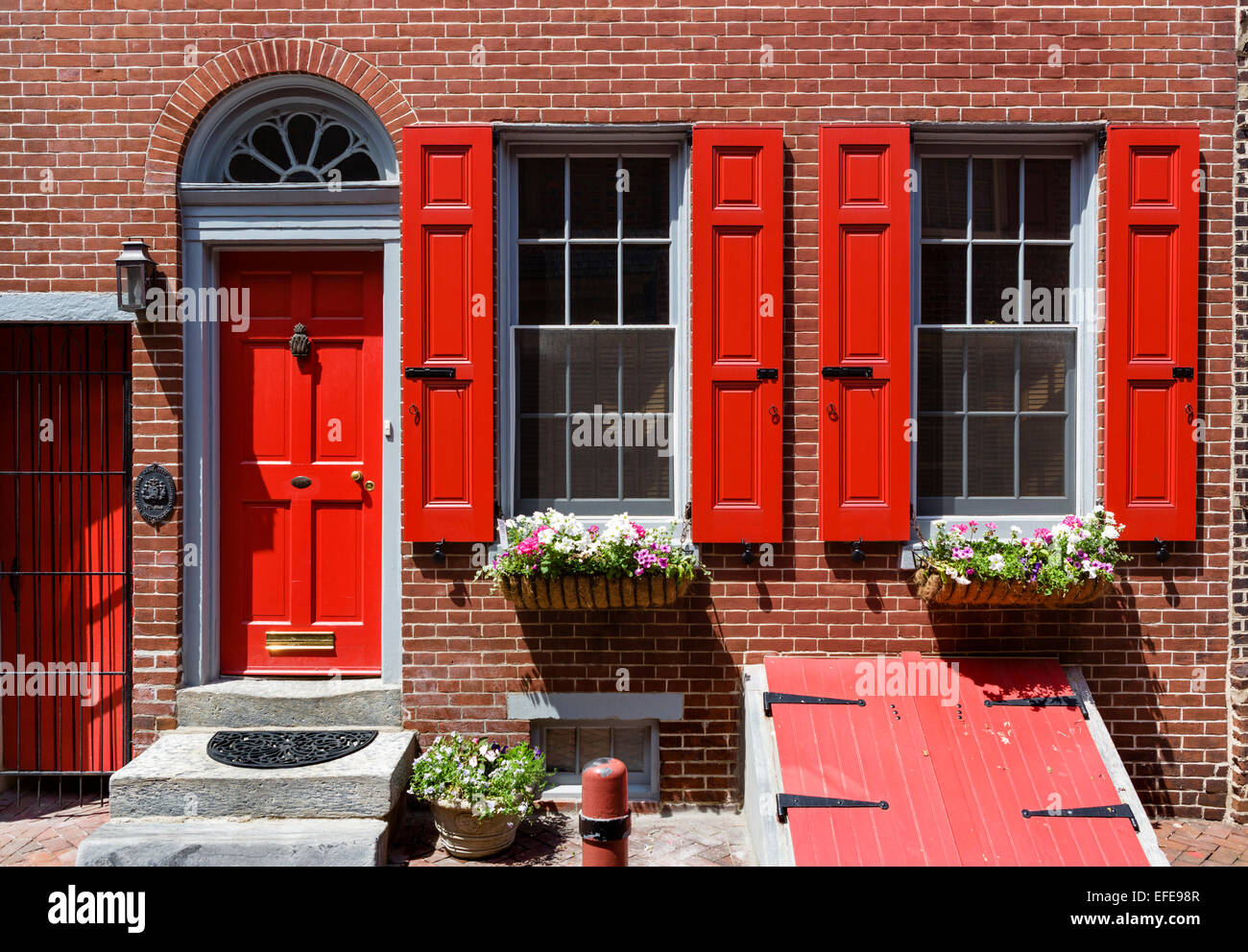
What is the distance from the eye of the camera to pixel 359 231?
15.9 feet

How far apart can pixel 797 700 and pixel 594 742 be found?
3.99 feet

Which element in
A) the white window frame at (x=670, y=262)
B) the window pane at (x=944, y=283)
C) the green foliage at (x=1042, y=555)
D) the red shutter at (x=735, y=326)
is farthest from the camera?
the window pane at (x=944, y=283)

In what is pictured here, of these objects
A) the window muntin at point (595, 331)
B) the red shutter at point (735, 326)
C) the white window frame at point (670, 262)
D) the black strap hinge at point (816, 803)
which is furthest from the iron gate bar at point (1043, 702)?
the window muntin at point (595, 331)

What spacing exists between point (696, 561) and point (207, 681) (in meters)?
2.95

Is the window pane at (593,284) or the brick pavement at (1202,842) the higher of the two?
A: the window pane at (593,284)

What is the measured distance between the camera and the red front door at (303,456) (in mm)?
4938

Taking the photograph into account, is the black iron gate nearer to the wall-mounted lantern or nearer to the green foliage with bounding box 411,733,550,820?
the wall-mounted lantern

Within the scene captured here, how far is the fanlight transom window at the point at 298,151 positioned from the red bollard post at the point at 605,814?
3.65 meters

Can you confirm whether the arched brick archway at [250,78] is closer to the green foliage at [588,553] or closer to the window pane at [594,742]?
the green foliage at [588,553]

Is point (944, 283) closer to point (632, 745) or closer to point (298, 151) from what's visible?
point (632, 745)

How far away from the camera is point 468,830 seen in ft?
13.8

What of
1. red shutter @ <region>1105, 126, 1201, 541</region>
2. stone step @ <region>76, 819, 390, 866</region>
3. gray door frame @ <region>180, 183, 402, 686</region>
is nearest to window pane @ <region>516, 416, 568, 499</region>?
gray door frame @ <region>180, 183, 402, 686</region>

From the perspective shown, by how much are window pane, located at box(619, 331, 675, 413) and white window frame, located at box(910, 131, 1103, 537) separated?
1.41 metres

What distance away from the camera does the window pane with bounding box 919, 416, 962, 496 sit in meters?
4.86
